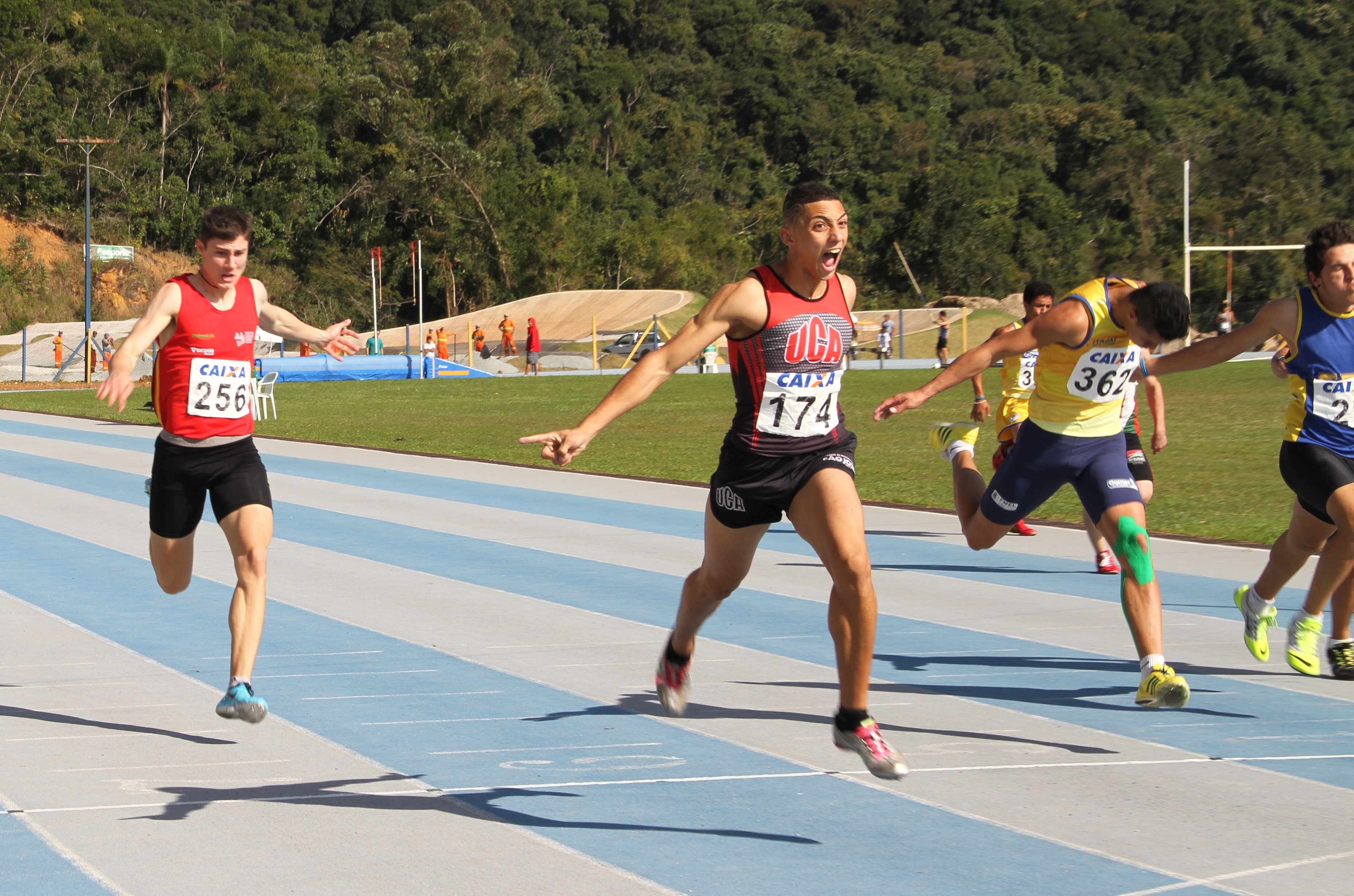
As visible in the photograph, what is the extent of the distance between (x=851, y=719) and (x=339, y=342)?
10.5 ft

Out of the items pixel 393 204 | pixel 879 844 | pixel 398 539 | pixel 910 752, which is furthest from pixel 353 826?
pixel 393 204

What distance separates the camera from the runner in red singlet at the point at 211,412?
5.61 meters

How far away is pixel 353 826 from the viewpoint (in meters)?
4.38

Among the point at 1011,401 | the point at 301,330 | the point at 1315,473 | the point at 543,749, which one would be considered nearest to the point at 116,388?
the point at 301,330

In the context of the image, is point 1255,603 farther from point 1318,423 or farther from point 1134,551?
point 1134,551

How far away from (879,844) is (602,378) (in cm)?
3911

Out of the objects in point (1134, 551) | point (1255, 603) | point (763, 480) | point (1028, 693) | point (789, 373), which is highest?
point (789, 373)

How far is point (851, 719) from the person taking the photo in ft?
15.4

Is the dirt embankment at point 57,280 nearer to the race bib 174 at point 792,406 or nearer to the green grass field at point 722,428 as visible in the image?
the green grass field at point 722,428

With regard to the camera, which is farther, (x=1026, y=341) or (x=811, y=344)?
(x=1026, y=341)

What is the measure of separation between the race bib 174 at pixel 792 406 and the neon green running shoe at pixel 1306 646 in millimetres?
2810

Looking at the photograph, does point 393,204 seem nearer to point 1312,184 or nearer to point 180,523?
point 1312,184

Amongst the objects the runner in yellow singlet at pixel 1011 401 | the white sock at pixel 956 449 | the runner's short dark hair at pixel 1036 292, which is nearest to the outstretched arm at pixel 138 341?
the white sock at pixel 956 449

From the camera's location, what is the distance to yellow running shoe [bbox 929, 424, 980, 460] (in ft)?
26.2
